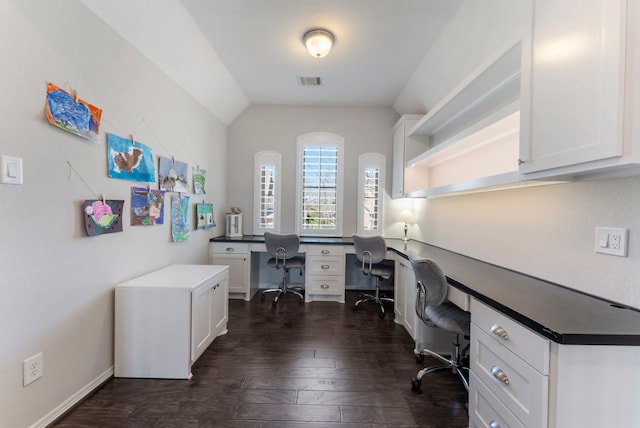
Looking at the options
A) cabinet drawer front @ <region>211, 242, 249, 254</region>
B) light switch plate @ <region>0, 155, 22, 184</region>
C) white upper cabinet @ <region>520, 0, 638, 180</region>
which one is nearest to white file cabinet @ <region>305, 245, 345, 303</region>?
cabinet drawer front @ <region>211, 242, 249, 254</region>

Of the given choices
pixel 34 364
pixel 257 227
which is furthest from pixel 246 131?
pixel 34 364

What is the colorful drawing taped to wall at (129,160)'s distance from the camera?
6.24ft

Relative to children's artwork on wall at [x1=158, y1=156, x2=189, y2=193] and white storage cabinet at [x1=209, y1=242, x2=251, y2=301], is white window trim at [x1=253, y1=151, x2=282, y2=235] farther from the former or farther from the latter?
children's artwork on wall at [x1=158, y1=156, x2=189, y2=193]

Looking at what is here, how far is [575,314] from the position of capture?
1.11m

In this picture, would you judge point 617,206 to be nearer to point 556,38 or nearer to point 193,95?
point 556,38

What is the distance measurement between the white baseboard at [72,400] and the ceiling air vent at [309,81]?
339cm

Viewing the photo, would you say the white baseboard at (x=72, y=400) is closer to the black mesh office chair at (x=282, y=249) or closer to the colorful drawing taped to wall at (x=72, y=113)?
the colorful drawing taped to wall at (x=72, y=113)

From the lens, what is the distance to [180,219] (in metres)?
2.82

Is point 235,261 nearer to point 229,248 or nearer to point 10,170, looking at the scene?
point 229,248

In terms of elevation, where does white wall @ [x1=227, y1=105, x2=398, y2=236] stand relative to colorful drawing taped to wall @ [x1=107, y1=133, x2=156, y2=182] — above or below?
above

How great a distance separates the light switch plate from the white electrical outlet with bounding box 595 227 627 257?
286cm

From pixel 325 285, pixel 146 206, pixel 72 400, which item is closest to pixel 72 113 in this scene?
pixel 146 206

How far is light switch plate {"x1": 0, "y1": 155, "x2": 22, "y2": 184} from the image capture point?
1250 mm

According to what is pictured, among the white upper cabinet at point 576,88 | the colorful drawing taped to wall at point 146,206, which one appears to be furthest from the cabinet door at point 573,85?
the colorful drawing taped to wall at point 146,206
